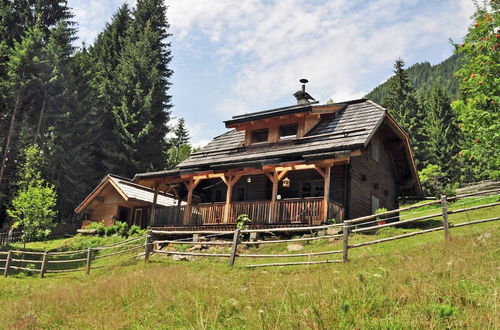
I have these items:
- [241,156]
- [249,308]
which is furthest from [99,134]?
[249,308]

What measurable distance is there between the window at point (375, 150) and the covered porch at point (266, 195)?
11.6 ft

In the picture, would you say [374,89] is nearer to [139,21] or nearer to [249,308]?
[139,21]

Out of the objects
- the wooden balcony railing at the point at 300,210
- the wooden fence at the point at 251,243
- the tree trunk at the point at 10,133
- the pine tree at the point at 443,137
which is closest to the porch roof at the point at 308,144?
the wooden balcony railing at the point at 300,210

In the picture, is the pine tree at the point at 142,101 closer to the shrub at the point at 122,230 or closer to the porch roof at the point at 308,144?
the shrub at the point at 122,230

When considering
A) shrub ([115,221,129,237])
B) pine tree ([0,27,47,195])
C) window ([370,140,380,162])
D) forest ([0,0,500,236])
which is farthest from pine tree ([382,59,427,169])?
pine tree ([0,27,47,195])

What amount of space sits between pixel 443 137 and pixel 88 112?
40200 mm

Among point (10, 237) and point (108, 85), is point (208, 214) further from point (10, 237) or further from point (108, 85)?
point (108, 85)

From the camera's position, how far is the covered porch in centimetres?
1814

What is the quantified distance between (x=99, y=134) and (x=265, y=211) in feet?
97.8

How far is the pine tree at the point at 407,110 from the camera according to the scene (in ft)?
166

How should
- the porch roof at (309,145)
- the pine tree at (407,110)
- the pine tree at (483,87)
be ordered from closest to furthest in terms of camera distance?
1. the pine tree at (483,87)
2. the porch roof at (309,145)
3. the pine tree at (407,110)

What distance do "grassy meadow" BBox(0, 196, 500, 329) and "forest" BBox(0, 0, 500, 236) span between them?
20431mm

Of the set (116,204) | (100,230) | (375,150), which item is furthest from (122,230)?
(375,150)

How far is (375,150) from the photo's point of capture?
23281mm
